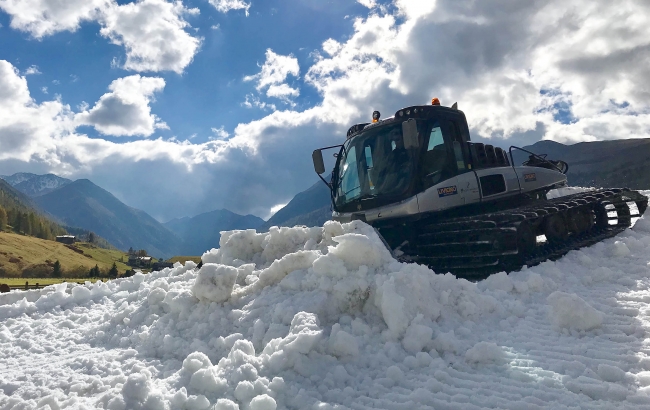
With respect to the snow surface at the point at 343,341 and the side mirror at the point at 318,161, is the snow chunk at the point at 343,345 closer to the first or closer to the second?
the snow surface at the point at 343,341

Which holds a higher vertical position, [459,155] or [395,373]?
[459,155]

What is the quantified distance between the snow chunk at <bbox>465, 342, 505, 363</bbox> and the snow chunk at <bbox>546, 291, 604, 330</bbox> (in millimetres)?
1096

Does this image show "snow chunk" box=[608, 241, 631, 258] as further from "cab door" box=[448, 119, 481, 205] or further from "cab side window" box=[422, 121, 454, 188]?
"cab side window" box=[422, 121, 454, 188]

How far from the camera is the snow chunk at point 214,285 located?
5539 millimetres

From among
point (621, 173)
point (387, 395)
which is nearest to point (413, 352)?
point (387, 395)

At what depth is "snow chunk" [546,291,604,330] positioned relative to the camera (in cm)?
470

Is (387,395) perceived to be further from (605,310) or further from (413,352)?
(605,310)

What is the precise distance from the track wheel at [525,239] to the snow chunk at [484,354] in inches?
130

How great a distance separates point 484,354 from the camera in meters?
4.09

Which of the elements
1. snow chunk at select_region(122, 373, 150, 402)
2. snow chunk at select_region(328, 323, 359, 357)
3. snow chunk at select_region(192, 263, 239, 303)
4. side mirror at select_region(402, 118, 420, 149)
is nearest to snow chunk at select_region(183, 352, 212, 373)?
snow chunk at select_region(122, 373, 150, 402)

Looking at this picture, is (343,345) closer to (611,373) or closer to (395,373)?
(395,373)

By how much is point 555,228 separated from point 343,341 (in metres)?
6.60

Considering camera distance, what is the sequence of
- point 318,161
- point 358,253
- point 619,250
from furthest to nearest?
point 318,161 → point 619,250 → point 358,253

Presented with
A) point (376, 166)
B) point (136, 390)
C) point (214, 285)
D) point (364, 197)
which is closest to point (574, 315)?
point (214, 285)
